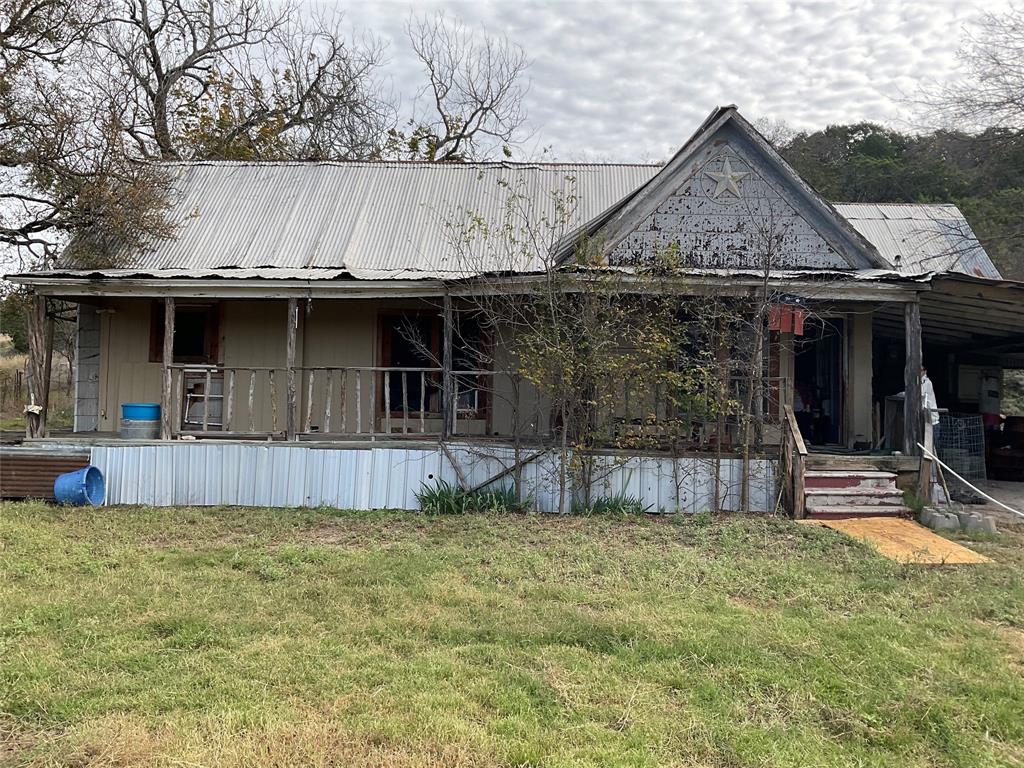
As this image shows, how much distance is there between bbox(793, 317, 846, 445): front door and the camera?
37.9ft

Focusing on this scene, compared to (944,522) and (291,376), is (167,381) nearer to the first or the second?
(291,376)

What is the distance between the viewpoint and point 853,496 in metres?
8.76

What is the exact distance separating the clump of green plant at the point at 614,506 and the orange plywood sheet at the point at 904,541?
2083 millimetres

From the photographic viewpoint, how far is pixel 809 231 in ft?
34.1

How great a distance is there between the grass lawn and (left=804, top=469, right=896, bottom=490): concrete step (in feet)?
5.33

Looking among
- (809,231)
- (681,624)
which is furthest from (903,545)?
(809,231)

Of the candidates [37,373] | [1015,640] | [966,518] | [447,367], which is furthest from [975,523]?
[37,373]

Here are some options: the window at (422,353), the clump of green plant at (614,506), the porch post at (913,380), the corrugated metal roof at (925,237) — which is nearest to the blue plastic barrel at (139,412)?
the window at (422,353)

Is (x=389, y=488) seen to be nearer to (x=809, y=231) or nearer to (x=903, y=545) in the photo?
(x=903, y=545)

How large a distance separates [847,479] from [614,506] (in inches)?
124

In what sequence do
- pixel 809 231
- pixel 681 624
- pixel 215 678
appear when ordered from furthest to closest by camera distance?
pixel 809 231 → pixel 681 624 → pixel 215 678

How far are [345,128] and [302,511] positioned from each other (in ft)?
75.5

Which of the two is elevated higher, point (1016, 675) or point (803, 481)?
point (803, 481)

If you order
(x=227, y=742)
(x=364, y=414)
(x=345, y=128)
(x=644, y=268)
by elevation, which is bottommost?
(x=227, y=742)
